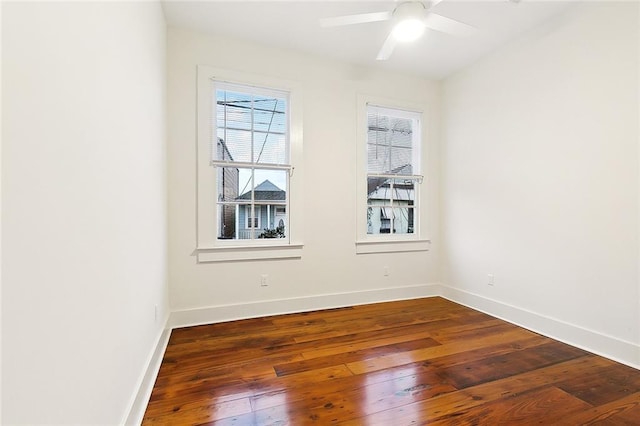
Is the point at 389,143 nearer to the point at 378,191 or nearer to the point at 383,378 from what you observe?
the point at 378,191

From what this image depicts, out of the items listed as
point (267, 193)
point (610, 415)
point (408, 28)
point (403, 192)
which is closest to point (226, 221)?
point (267, 193)

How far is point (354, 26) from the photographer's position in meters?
2.71

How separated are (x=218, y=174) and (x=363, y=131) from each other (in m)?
1.68

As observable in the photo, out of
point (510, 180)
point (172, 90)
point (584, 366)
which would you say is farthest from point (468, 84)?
point (172, 90)

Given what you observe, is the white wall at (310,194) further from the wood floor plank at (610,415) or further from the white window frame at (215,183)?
the wood floor plank at (610,415)

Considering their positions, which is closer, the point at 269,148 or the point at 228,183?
the point at 228,183

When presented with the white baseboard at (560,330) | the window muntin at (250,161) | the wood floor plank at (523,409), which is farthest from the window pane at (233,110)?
the white baseboard at (560,330)

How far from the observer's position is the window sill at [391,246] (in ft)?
11.2

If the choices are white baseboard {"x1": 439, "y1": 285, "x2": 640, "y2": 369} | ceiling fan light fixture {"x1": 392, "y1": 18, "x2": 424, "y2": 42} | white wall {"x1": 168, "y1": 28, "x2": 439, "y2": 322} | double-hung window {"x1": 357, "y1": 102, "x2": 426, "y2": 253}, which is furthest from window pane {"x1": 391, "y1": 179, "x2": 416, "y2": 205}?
ceiling fan light fixture {"x1": 392, "y1": 18, "x2": 424, "y2": 42}

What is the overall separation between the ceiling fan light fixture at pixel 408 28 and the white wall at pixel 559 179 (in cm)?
121

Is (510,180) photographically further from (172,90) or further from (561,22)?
(172,90)

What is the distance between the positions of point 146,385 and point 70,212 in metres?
1.32

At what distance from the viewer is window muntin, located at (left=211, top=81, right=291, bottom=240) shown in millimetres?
2941

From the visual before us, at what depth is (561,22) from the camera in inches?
98.3
